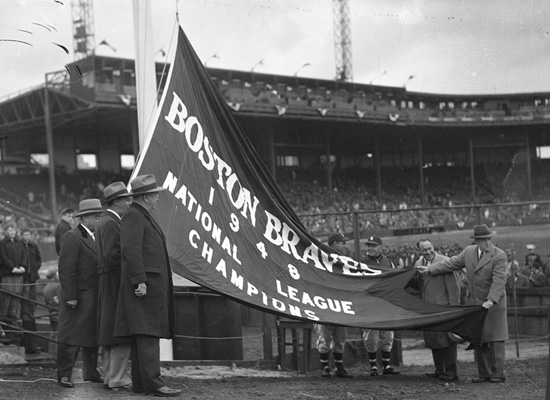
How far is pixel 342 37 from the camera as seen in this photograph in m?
44.6

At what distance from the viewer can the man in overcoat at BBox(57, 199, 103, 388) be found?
715cm

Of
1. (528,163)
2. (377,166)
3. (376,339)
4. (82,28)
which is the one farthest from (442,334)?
(82,28)

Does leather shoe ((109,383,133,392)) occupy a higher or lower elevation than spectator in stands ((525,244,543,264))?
lower

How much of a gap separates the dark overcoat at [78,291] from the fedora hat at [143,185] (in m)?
1.06

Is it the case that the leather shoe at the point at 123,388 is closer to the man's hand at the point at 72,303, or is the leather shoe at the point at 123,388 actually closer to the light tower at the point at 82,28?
the man's hand at the point at 72,303

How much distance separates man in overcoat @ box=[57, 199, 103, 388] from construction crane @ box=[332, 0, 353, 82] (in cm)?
3550

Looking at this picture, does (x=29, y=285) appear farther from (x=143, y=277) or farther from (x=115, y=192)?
(x=143, y=277)

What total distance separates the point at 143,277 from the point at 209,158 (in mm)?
1631

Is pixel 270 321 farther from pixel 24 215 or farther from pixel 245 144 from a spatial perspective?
pixel 24 215

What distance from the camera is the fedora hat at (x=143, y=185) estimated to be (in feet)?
21.7

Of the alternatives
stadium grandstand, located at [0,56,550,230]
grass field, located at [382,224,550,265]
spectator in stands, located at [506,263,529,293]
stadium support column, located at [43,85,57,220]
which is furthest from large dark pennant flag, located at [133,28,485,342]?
stadium support column, located at [43,85,57,220]

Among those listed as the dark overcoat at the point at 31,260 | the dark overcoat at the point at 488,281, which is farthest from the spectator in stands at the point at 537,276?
the dark overcoat at the point at 31,260

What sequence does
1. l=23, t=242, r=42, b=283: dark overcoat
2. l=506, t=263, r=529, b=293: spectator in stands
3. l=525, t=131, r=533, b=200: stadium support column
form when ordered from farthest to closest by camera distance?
l=525, t=131, r=533, b=200: stadium support column
l=506, t=263, r=529, b=293: spectator in stands
l=23, t=242, r=42, b=283: dark overcoat

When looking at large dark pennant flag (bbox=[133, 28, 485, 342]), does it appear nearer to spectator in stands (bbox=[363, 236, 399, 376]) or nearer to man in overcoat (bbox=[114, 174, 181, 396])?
man in overcoat (bbox=[114, 174, 181, 396])
